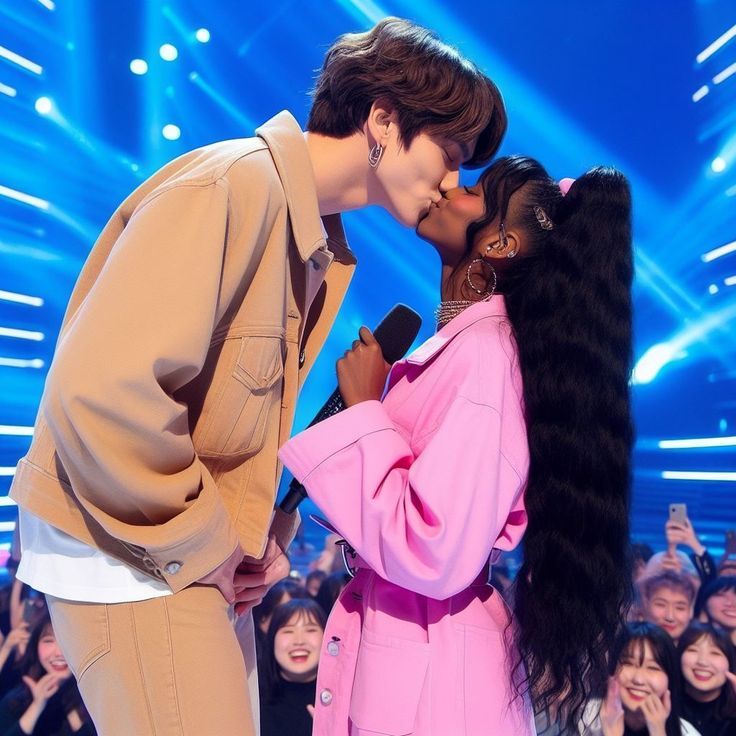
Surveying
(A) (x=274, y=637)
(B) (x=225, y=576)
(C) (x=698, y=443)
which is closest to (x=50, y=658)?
(A) (x=274, y=637)

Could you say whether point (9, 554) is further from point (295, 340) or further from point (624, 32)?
point (624, 32)

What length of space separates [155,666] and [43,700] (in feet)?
5.45

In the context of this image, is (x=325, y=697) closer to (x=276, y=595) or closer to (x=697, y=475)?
(x=276, y=595)

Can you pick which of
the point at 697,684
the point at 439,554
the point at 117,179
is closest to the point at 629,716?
the point at 697,684

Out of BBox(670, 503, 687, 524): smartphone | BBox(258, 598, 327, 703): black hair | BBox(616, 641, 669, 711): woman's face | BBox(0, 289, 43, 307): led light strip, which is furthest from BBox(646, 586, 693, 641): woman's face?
BBox(0, 289, 43, 307): led light strip

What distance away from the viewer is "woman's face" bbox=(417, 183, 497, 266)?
1.33 m

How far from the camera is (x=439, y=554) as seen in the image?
3.44 feet

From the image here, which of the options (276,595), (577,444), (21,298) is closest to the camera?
(577,444)

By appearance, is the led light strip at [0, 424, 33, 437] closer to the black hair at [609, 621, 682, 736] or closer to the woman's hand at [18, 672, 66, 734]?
the woman's hand at [18, 672, 66, 734]

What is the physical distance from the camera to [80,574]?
0.98 m

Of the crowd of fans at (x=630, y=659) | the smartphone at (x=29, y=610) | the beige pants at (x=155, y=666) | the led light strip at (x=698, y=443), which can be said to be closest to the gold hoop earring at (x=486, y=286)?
the beige pants at (x=155, y=666)

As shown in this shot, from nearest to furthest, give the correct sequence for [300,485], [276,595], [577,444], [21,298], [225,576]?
[225,576], [577,444], [300,485], [21,298], [276,595]

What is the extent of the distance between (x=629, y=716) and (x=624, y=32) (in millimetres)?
2145

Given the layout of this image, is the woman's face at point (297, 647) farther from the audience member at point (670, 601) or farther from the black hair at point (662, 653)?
the audience member at point (670, 601)
